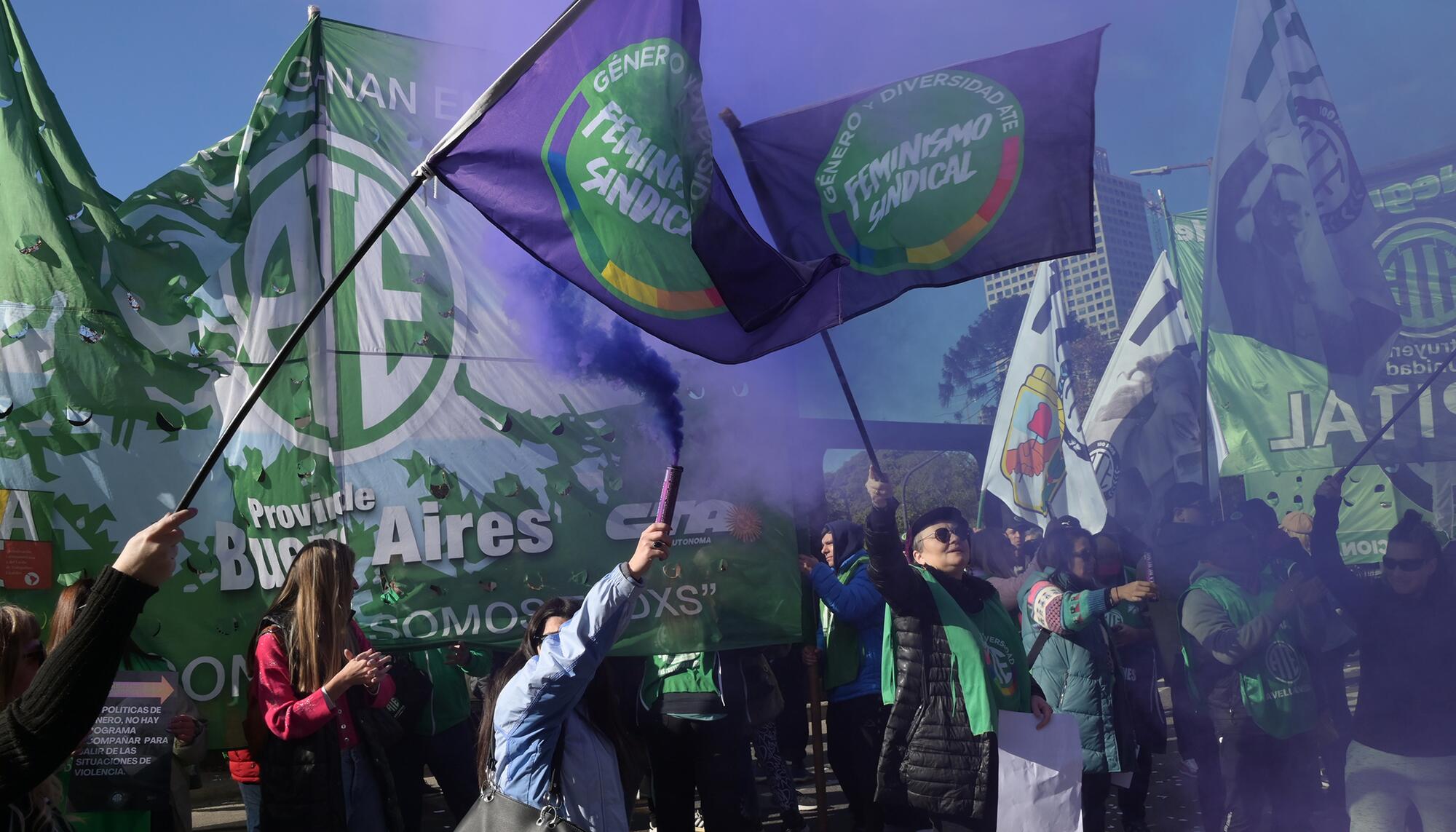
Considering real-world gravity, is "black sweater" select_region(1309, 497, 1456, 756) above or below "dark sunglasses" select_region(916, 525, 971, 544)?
below

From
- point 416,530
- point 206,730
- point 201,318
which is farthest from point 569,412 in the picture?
point 206,730

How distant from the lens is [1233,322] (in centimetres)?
627

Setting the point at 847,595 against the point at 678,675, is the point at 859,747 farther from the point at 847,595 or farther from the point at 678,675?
the point at 678,675

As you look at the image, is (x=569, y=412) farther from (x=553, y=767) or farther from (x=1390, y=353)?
(x=1390, y=353)

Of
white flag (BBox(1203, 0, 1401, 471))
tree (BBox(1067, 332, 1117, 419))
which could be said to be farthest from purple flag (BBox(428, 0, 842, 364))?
tree (BBox(1067, 332, 1117, 419))

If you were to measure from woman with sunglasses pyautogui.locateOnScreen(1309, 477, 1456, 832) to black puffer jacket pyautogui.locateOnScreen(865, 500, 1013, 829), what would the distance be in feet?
5.52

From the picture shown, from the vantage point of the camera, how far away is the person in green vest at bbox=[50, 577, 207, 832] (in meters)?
3.57

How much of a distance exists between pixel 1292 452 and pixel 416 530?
521cm

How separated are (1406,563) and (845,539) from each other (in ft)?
7.84

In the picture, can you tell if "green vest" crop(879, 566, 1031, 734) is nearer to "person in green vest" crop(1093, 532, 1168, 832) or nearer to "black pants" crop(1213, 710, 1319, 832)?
"person in green vest" crop(1093, 532, 1168, 832)

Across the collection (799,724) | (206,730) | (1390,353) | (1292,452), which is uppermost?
(1390,353)

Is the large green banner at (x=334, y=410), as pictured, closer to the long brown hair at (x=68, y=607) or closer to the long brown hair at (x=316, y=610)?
the long brown hair at (x=68, y=607)

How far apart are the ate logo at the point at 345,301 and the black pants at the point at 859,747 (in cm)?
221

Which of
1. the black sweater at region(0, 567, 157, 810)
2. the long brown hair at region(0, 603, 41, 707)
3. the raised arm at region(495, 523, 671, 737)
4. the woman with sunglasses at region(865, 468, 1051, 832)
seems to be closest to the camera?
the black sweater at region(0, 567, 157, 810)
